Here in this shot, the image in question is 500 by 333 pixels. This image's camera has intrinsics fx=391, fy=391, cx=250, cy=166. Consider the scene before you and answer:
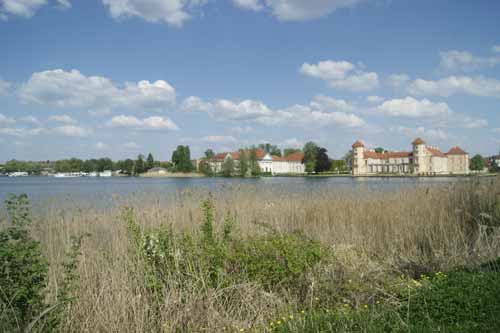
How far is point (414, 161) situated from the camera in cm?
10131

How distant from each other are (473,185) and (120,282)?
7.93m

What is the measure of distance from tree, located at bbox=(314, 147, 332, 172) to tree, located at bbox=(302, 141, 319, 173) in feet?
3.15

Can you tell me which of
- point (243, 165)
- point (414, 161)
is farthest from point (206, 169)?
point (414, 161)

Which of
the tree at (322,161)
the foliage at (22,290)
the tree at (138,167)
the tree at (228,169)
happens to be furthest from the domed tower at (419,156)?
the foliage at (22,290)

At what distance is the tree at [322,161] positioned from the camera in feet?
311

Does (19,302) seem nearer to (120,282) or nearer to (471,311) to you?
(120,282)

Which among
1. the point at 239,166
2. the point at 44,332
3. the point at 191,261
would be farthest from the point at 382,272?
the point at 239,166

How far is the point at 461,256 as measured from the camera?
5.25 m

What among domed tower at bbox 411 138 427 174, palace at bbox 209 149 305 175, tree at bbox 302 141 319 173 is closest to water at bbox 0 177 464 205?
tree at bbox 302 141 319 173

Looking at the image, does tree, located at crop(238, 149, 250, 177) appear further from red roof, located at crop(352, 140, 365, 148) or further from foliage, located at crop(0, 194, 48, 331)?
foliage, located at crop(0, 194, 48, 331)

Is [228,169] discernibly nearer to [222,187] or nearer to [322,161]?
[322,161]

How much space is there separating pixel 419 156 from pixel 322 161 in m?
26.7

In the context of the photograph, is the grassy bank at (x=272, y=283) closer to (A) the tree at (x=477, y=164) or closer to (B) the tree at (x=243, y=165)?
(B) the tree at (x=243, y=165)

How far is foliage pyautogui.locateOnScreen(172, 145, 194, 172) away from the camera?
99750 millimetres
